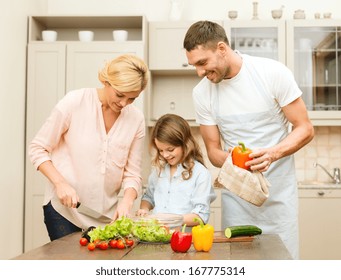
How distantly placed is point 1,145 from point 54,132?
1682mm

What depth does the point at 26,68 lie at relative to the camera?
14.4 ft

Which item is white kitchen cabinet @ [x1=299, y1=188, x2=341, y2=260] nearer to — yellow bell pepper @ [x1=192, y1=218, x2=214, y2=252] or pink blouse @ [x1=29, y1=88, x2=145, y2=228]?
pink blouse @ [x1=29, y1=88, x2=145, y2=228]

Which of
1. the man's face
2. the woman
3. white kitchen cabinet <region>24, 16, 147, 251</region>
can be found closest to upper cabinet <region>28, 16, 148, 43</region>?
white kitchen cabinet <region>24, 16, 147, 251</region>

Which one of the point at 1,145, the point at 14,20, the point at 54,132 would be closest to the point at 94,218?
the point at 54,132

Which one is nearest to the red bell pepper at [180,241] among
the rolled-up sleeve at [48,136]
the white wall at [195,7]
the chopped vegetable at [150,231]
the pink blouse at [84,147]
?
the chopped vegetable at [150,231]

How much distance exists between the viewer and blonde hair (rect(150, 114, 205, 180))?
8.50 feet

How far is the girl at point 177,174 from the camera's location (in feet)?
8.43

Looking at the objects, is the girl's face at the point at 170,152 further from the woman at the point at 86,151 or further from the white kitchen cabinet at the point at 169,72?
the white kitchen cabinet at the point at 169,72

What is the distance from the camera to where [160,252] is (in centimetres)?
187

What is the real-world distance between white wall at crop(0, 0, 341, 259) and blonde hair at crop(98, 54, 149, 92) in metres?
1.88

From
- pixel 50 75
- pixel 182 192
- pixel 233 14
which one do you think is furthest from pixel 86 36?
pixel 182 192

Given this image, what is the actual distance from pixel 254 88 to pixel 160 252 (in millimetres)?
849

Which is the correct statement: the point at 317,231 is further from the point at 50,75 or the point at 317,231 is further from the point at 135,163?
the point at 50,75

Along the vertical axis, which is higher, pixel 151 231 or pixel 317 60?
pixel 317 60
